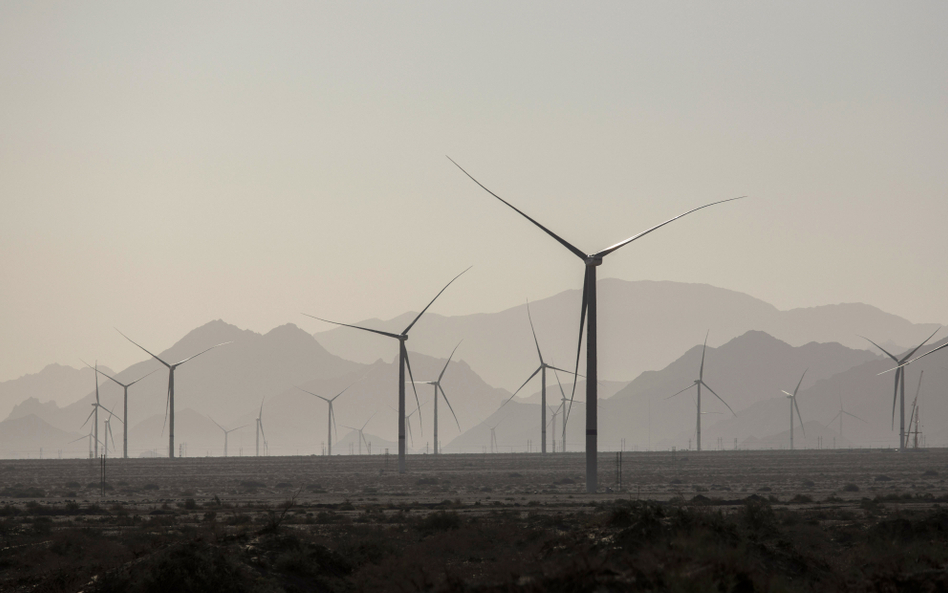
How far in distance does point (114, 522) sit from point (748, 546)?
27445 mm

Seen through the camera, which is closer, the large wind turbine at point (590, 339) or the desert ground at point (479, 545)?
the desert ground at point (479, 545)

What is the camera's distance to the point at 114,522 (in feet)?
133

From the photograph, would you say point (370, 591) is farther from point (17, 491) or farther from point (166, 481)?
point (166, 481)

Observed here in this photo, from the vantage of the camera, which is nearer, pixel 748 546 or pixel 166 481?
pixel 748 546

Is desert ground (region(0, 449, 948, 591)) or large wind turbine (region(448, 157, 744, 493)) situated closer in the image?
desert ground (region(0, 449, 948, 591))

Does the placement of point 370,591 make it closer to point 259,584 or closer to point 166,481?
point 259,584

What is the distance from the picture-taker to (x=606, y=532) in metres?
27.5

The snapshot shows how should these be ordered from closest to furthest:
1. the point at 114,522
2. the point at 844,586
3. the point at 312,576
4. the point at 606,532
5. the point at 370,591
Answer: the point at 844,586 → the point at 370,591 → the point at 312,576 → the point at 606,532 → the point at 114,522

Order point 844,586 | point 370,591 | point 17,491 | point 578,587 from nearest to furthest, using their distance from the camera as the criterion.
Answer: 1. point 578,587
2. point 844,586
3. point 370,591
4. point 17,491

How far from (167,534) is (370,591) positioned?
1368 centimetres

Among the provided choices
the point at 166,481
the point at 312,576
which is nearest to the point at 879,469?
the point at 166,481

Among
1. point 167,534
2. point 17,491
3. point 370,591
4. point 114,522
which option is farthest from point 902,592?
point 17,491

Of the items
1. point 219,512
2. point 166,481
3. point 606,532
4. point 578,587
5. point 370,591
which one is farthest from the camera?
point 166,481

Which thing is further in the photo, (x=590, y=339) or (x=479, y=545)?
(x=590, y=339)
